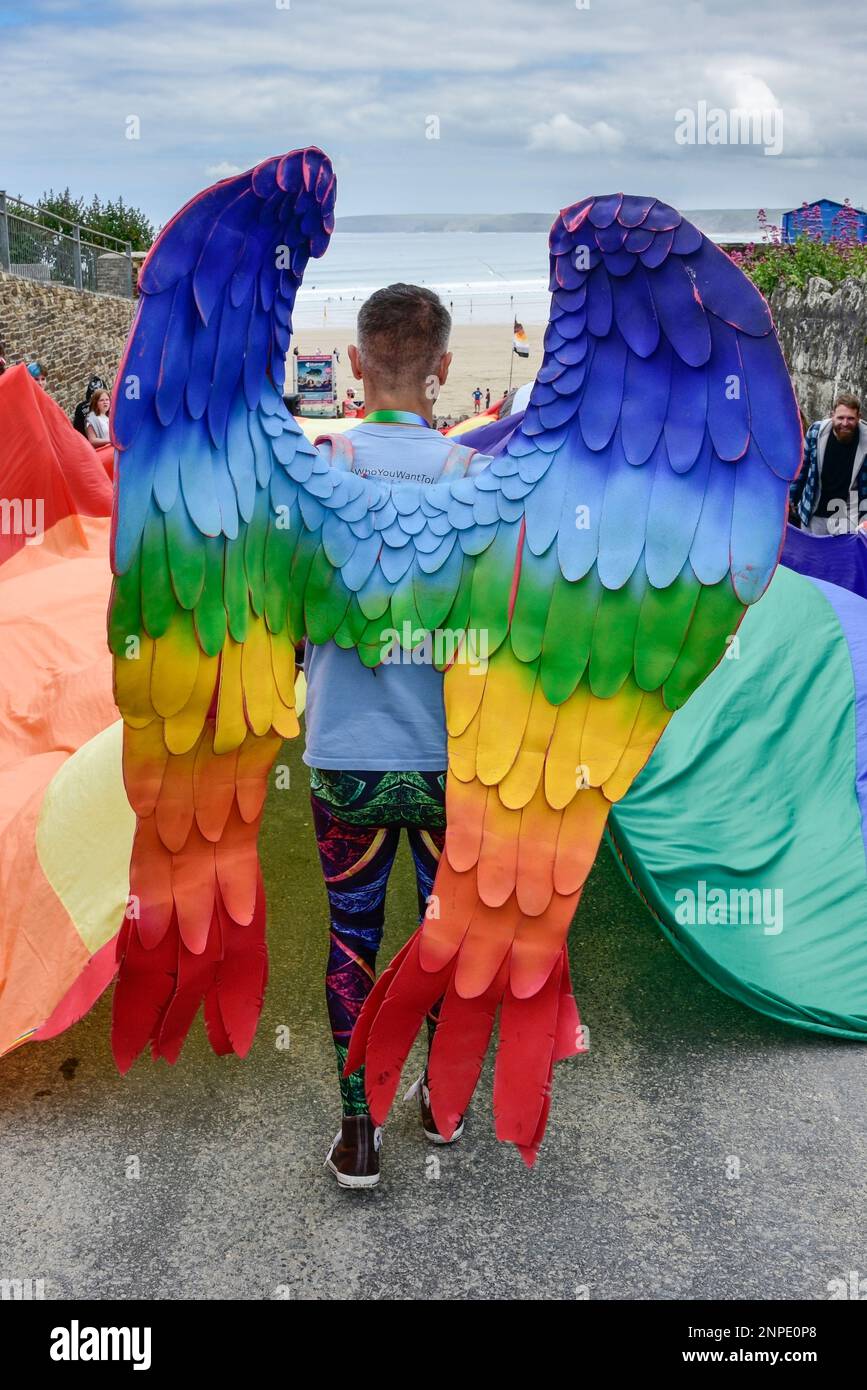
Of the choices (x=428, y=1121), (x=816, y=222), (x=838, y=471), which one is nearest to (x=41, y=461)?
(x=428, y=1121)

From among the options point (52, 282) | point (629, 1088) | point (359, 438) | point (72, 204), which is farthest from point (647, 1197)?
point (72, 204)

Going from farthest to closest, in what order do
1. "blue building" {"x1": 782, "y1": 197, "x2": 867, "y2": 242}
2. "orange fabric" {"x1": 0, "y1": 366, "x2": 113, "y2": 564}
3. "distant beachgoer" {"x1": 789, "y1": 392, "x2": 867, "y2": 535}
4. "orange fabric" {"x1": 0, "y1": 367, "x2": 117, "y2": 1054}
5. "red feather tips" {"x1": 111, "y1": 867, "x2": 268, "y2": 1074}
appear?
"blue building" {"x1": 782, "y1": 197, "x2": 867, "y2": 242} → "distant beachgoer" {"x1": 789, "y1": 392, "x2": 867, "y2": 535} → "orange fabric" {"x1": 0, "y1": 366, "x2": 113, "y2": 564} → "orange fabric" {"x1": 0, "y1": 367, "x2": 117, "y2": 1054} → "red feather tips" {"x1": 111, "y1": 867, "x2": 268, "y2": 1074}

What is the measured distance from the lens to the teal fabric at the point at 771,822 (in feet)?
9.45

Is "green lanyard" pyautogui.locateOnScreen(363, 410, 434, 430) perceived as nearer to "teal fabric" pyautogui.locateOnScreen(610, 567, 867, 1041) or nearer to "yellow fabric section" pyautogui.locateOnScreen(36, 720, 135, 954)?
"yellow fabric section" pyautogui.locateOnScreen(36, 720, 135, 954)

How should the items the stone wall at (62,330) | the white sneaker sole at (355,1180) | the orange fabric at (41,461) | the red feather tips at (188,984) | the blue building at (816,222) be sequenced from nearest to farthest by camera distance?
the red feather tips at (188,984)
the white sneaker sole at (355,1180)
the orange fabric at (41,461)
the blue building at (816,222)
the stone wall at (62,330)

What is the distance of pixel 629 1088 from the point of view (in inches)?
106

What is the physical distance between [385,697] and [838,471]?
4.35m

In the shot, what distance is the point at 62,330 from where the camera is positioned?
16.4 m

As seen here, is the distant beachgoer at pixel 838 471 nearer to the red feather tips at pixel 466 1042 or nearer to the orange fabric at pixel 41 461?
the orange fabric at pixel 41 461

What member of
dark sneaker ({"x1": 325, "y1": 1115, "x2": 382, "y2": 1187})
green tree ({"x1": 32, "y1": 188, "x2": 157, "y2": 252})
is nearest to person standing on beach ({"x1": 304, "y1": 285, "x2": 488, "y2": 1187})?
dark sneaker ({"x1": 325, "y1": 1115, "x2": 382, "y2": 1187})

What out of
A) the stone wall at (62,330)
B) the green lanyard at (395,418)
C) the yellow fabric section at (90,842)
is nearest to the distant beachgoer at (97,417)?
the stone wall at (62,330)

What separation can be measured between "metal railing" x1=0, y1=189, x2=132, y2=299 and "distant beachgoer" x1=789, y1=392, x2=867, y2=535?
1187 cm

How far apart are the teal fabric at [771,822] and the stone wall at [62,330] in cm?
1087

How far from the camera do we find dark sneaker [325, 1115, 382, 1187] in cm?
233
